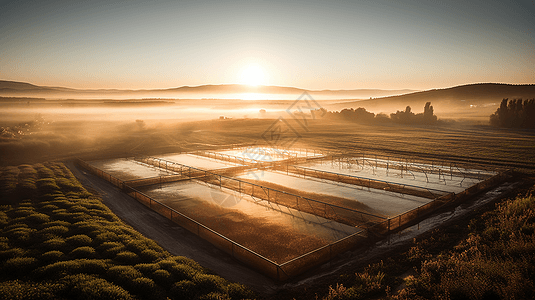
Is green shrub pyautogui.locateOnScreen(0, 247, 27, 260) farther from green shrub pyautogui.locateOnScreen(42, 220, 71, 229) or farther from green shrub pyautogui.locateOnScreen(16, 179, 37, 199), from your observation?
green shrub pyautogui.locateOnScreen(16, 179, 37, 199)

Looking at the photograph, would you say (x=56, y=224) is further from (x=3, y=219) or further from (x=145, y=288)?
(x=145, y=288)

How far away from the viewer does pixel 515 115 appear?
5492 inches

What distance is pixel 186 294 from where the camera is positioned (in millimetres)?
13406

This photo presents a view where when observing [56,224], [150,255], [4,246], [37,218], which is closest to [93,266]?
[150,255]

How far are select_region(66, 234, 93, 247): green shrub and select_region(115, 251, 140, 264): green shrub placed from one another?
312 centimetres

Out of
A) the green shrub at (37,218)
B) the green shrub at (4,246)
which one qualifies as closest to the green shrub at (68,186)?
the green shrub at (37,218)

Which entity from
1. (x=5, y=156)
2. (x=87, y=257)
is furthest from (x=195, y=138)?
(x=87, y=257)

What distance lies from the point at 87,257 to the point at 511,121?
180 metres

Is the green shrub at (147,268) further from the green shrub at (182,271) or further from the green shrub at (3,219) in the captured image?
the green shrub at (3,219)

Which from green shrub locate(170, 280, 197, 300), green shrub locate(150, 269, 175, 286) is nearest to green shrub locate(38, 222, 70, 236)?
green shrub locate(150, 269, 175, 286)

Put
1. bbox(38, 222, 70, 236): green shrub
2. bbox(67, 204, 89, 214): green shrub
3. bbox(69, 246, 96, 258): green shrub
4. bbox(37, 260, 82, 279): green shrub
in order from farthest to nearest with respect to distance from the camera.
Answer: bbox(67, 204, 89, 214): green shrub → bbox(38, 222, 70, 236): green shrub → bbox(69, 246, 96, 258): green shrub → bbox(37, 260, 82, 279): green shrub

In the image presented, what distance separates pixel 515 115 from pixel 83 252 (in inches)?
7143

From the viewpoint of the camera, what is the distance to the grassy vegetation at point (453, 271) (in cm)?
1257

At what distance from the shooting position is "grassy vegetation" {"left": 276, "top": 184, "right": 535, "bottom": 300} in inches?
495
